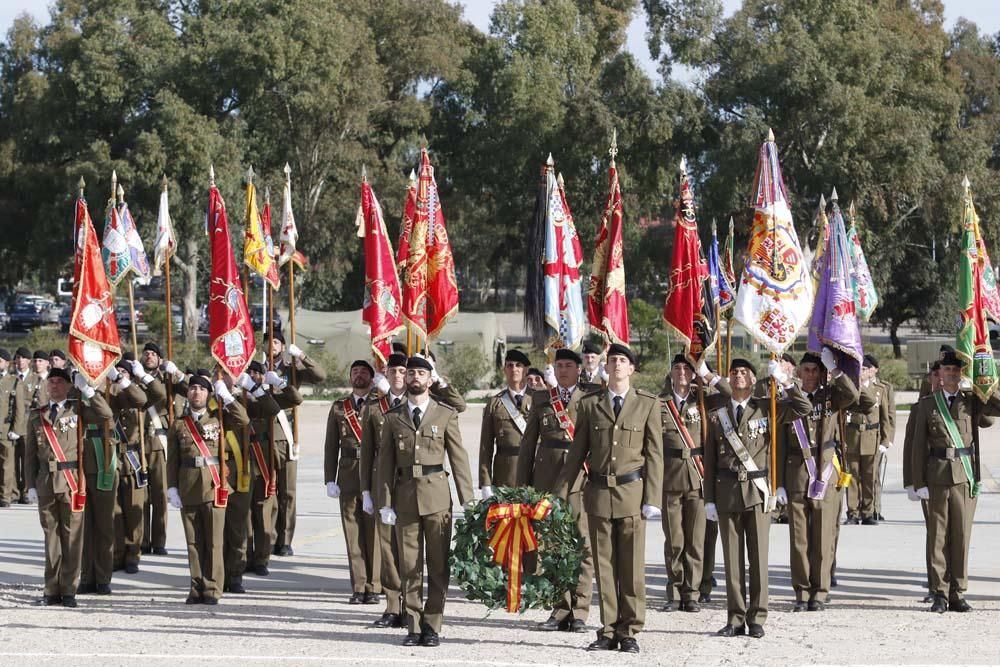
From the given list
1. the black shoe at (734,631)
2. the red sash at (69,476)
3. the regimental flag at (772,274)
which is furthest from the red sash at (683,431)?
the red sash at (69,476)

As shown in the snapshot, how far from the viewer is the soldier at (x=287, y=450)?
11578 millimetres

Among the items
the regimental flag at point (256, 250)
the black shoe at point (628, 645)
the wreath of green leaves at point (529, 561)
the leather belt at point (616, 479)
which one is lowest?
the black shoe at point (628, 645)

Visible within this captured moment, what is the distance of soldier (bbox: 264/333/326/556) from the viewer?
11578 mm

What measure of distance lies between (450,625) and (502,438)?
1.59 m

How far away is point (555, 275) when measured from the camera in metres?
11.6

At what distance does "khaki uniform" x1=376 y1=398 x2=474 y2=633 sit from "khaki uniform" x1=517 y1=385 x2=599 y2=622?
0.49 metres

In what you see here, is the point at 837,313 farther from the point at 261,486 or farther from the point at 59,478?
the point at 59,478

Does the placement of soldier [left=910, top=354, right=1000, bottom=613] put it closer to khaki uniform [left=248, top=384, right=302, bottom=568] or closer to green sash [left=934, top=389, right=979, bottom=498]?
green sash [left=934, top=389, right=979, bottom=498]

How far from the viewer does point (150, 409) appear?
42.2 ft

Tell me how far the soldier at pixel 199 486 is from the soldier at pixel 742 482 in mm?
3571

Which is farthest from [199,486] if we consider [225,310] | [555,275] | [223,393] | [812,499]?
[812,499]

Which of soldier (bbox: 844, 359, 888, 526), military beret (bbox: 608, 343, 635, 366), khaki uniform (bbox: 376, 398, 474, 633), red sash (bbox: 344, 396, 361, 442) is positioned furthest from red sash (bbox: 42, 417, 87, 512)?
soldier (bbox: 844, 359, 888, 526)

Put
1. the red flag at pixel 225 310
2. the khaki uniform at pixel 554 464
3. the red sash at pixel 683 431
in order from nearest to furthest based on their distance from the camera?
the khaki uniform at pixel 554 464 → the red sash at pixel 683 431 → the red flag at pixel 225 310

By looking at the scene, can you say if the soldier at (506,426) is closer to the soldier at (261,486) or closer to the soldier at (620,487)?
the soldier at (620,487)
